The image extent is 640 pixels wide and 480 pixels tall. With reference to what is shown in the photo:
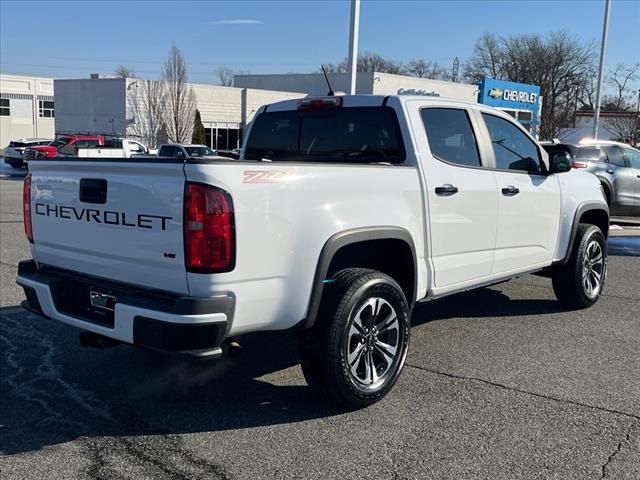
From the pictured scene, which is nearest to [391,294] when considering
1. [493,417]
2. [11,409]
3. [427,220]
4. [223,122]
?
[427,220]

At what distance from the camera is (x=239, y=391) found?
4523 mm

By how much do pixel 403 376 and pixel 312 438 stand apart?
3.88 ft

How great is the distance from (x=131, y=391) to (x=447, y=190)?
255 cm

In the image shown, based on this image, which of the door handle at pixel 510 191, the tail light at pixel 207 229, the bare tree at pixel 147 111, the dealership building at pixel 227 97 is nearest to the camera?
the tail light at pixel 207 229

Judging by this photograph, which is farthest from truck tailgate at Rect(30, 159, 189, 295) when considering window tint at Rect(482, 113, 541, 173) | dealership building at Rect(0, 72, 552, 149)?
dealership building at Rect(0, 72, 552, 149)

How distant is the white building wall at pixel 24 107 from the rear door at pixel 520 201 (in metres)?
62.2

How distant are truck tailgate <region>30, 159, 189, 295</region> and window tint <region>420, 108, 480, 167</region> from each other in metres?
2.10

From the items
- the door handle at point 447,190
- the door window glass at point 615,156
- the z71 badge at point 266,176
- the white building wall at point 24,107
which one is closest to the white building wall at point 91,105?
the white building wall at point 24,107

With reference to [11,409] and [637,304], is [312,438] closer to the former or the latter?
[11,409]

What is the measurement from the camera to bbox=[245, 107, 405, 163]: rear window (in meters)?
4.84

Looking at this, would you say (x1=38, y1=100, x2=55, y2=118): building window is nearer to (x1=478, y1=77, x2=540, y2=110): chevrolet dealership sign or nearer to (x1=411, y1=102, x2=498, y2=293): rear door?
(x1=478, y1=77, x2=540, y2=110): chevrolet dealership sign

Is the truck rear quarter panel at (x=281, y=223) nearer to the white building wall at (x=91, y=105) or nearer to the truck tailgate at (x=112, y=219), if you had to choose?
the truck tailgate at (x=112, y=219)

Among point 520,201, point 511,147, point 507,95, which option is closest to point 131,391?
point 520,201

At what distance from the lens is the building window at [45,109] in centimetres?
6272
